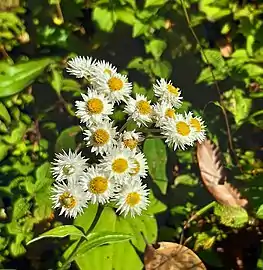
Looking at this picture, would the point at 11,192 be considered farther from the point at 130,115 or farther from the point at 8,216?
the point at 130,115

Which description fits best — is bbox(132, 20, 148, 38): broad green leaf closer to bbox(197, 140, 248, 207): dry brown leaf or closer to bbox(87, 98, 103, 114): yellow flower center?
bbox(197, 140, 248, 207): dry brown leaf

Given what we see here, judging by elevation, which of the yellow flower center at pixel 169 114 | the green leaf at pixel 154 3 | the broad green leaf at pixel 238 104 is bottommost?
the broad green leaf at pixel 238 104

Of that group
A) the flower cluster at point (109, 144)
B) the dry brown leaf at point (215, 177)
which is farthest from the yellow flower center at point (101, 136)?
the dry brown leaf at point (215, 177)

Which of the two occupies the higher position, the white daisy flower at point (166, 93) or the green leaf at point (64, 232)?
the white daisy flower at point (166, 93)

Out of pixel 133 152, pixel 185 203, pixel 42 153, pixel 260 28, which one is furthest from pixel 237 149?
pixel 133 152

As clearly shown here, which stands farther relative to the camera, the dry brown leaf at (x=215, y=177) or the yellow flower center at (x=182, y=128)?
the dry brown leaf at (x=215, y=177)

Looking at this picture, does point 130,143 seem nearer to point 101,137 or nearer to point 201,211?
point 101,137

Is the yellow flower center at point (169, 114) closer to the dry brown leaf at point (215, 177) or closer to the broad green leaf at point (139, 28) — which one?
the dry brown leaf at point (215, 177)
